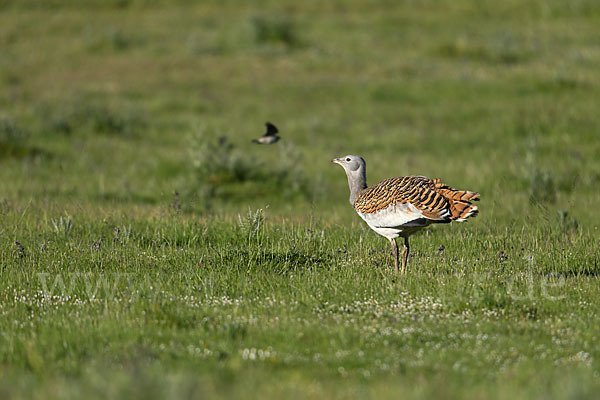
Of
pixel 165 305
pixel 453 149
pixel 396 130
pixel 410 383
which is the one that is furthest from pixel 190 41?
pixel 410 383

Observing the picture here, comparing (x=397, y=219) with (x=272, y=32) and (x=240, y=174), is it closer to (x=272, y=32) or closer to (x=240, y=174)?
(x=240, y=174)

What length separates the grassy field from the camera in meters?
4.97

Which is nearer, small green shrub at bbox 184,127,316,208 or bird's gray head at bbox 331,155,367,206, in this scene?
bird's gray head at bbox 331,155,367,206

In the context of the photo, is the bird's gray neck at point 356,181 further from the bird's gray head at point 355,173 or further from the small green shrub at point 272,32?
the small green shrub at point 272,32

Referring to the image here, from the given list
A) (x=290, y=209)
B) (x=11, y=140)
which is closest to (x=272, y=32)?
(x=11, y=140)

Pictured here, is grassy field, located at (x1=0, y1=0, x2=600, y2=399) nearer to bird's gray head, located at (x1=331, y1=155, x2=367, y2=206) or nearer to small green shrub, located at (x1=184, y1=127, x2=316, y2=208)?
small green shrub, located at (x1=184, y1=127, x2=316, y2=208)

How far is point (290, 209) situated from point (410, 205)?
18.2 ft

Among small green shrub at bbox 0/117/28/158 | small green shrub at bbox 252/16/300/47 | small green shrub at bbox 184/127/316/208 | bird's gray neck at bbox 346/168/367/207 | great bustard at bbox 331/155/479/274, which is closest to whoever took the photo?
great bustard at bbox 331/155/479/274

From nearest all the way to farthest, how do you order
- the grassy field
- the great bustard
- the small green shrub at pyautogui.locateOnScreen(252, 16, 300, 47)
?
the grassy field → the great bustard → the small green shrub at pyautogui.locateOnScreen(252, 16, 300, 47)

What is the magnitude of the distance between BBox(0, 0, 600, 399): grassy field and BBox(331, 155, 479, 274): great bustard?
48 centimetres

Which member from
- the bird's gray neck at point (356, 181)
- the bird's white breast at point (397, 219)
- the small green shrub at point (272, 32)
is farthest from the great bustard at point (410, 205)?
the small green shrub at point (272, 32)

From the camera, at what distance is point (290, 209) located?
12.5m

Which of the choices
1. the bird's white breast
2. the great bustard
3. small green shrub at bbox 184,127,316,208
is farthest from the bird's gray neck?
small green shrub at bbox 184,127,316,208

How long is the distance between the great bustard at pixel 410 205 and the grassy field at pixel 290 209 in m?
0.48
